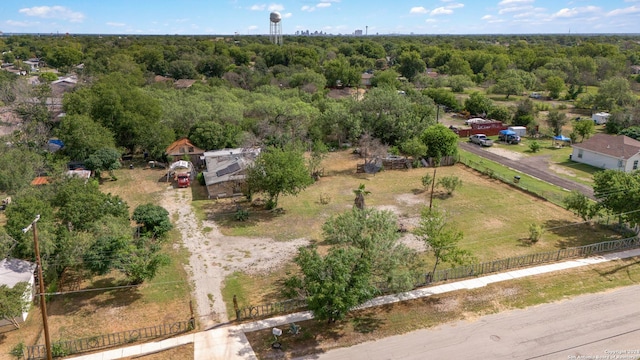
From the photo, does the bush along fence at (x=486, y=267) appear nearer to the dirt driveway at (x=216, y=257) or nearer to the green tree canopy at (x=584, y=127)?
the dirt driveway at (x=216, y=257)

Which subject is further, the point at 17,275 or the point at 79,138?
the point at 79,138

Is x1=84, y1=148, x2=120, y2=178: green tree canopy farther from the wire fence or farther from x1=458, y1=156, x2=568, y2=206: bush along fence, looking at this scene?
x1=458, y1=156, x2=568, y2=206: bush along fence

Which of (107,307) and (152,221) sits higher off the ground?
(152,221)

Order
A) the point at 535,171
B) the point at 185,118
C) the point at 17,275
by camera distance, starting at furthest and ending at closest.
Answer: the point at 185,118 → the point at 535,171 → the point at 17,275

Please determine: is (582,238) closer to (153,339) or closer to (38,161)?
(153,339)

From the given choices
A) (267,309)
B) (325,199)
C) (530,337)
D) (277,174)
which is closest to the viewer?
(530,337)

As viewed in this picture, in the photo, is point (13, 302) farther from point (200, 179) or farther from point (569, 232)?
point (569, 232)

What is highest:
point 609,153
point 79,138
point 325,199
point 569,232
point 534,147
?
point 79,138

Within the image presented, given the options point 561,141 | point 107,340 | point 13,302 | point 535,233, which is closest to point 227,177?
point 107,340
